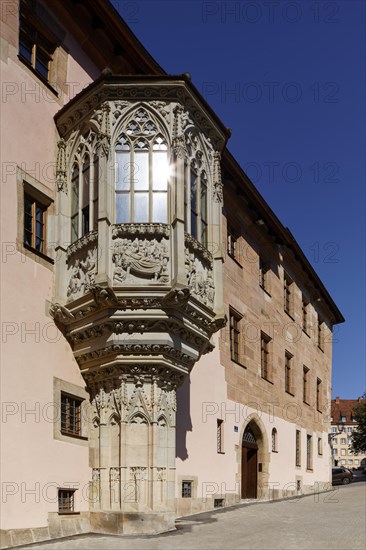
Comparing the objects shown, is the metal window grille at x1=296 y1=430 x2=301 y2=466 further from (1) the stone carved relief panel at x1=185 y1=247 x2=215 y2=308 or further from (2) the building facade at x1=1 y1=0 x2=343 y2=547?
(1) the stone carved relief panel at x1=185 y1=247 x2=215 y2=308

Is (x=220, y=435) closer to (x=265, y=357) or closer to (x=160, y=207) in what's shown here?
(x=265, y=357)

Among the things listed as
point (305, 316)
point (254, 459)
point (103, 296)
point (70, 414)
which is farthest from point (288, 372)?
point (103, 296)

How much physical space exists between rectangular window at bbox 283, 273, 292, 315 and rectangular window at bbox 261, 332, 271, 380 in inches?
112

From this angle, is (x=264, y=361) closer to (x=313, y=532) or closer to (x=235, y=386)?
(x=235, y=386)

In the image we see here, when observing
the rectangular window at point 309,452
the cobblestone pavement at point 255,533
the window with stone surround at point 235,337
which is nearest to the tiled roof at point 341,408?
the rectangular window at point 309,452

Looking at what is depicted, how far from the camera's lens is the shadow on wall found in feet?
52.4

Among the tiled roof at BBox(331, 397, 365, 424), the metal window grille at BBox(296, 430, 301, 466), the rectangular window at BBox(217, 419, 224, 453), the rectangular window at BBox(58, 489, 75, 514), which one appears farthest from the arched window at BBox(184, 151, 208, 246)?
the tiled roof at BBox(331, 397, 365, 424)

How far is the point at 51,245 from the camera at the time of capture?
13.3 meters

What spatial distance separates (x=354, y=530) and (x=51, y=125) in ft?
32.3

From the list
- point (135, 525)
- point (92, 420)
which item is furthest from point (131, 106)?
point (135, 525)

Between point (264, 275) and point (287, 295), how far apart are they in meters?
3.29

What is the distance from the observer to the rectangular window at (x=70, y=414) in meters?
12.6

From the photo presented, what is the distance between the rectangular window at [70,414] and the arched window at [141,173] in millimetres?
3399

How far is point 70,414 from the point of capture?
12852 mm
